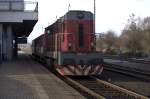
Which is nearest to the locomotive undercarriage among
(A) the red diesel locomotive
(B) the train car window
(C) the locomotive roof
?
(A) the red diesel locomotive

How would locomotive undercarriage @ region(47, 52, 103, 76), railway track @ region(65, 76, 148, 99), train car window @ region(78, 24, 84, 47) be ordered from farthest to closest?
train car window @ region(78, 24, 84, 47) → locomotive undercarriage @ region(47, 52, 103, 76) → railway track @ region(65, 76, 148, 99)

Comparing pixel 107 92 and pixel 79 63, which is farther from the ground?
pixel 79 63

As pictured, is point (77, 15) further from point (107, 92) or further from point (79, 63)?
point (107, 92)

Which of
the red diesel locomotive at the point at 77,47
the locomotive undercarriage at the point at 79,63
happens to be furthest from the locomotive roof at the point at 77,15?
the locomotive undercarriage at the point at 79,63

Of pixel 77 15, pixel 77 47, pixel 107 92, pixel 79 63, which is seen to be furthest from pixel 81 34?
pixel 107 92

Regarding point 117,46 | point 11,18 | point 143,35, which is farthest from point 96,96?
point 117,46

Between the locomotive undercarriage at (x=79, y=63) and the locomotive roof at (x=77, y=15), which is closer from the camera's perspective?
the locomotive undercarriage at (x=79, y=63)

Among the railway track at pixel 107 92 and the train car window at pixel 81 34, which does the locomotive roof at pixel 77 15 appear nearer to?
the train car window at pixel 81 34

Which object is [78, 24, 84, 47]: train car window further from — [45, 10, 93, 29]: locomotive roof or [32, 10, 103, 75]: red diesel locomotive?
[45, 10, 93, 29]: locomotive roof

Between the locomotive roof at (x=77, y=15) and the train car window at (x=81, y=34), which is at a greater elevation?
the locomotive roof at (x=77, y=15)

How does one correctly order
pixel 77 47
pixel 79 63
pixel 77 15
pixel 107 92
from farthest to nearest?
1. pixel 77 15
2. pixel 77 47
3. pixel 79 63
4. pixel 107 92

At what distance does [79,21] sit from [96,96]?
9.37 metres

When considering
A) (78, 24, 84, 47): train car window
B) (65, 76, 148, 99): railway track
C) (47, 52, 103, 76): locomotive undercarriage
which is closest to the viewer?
(65, 76, 148, 99): railway track

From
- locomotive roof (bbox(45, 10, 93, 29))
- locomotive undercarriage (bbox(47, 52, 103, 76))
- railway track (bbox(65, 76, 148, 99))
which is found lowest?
railway track (bbox(65, 76, 148, 99))
